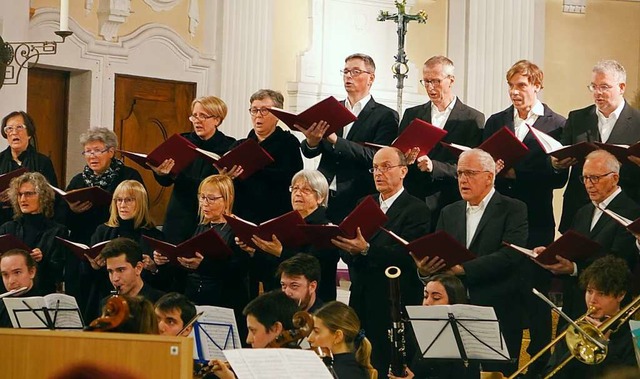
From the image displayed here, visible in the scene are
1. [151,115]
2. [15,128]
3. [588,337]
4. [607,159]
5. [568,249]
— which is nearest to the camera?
[588,337]

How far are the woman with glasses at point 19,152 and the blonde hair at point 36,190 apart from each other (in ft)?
0.96

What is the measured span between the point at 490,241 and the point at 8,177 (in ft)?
8.82

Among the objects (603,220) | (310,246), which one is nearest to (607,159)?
(603,220)

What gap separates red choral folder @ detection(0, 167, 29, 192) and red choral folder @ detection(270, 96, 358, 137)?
1.65 metres

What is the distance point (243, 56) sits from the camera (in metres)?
10.2

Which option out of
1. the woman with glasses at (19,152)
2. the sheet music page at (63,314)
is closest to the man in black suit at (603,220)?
the sheet music page at (63,314)

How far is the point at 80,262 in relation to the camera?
6.89m

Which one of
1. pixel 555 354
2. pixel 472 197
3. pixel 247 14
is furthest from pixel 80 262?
pixel 247 14

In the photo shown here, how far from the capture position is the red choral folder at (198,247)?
6180 mm

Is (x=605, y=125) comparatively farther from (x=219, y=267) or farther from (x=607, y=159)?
(x=219, y=267)

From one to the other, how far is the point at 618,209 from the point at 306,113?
1.52 m

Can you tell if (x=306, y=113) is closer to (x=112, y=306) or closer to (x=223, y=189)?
(x=223, y=189)

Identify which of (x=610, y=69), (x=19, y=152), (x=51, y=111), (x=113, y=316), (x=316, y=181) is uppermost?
(x=610, y=69)

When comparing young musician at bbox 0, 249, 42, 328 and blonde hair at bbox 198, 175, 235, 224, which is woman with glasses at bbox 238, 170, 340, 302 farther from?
young musician at bbox 0, 249, 42, 328
